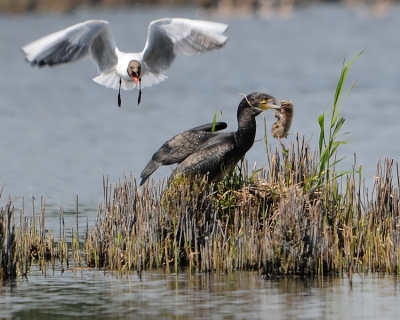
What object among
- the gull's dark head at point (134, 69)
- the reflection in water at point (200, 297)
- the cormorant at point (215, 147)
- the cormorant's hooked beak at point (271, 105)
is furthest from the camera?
the gull's dark head at point (134, 69)

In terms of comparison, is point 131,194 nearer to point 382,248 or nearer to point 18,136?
point 382,248

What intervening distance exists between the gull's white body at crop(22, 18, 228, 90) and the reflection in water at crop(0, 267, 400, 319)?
264 centimetres

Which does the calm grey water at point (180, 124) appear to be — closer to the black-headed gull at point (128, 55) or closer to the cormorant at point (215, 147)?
the cormorant at point (215, 147)

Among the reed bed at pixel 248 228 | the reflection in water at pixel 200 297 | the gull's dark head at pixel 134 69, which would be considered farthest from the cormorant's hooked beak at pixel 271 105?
the gull's dark head at pixel 134 69

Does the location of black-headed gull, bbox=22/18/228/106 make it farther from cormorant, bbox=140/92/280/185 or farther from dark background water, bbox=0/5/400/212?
dark background water, bbox=0/5/400/212

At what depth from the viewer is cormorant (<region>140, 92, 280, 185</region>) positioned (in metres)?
9.27

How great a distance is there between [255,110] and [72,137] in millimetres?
10833

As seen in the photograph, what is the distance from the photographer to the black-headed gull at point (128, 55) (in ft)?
33.2

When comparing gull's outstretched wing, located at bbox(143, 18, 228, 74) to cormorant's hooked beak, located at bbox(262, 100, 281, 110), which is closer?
cormorant's hooked beak, located at bbox(262, 100, 281, 110)

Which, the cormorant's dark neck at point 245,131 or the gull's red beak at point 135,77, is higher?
the gull's red beak at point 135,77

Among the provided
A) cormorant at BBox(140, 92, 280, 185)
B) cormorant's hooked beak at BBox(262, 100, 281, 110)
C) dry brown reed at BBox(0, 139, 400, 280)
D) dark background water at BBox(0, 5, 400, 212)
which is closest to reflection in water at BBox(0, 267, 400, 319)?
dry brown reed at BBox(0, 139, 400, 280)

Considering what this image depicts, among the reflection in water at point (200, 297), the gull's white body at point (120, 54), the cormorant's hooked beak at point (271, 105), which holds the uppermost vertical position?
the gull's white body at point (120, 54)

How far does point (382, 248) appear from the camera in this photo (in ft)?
27.8

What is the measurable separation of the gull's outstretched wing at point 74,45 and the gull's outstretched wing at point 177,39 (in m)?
0.46
